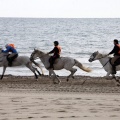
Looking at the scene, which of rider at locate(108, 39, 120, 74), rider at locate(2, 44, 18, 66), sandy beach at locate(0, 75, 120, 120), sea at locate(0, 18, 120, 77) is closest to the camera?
sandy beach at locate(0, 75, 120, 120)

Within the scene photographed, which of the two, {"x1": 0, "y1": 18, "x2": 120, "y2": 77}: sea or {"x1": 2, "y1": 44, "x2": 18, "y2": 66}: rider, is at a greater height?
{"x1": 2, "y1": 44, "x2": 18, "y2": 66}: rider

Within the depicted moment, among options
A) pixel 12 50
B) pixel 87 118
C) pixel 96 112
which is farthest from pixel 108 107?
pixel 12 50

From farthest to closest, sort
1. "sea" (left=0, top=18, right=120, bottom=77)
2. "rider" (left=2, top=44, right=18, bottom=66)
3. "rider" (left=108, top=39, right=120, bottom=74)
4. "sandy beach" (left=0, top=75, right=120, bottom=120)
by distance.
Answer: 1. "sea" (left=0, top=18, right=120, bottom=77)
2. "rider" (left=2, top=44, right=18, bottom=66)
3. "rider" (left=108, top=39, right=120, bottom=74)
4. "sandy beach" (left=0, top=75, right=120, bottom=120)

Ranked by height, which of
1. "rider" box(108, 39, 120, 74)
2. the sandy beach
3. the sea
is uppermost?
"rider" box(108, 39, 120, 74)

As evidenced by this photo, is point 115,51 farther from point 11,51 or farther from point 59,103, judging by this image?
point 59,103

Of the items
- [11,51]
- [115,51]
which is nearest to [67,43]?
[11,51]

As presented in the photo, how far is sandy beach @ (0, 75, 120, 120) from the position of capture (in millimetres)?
12383

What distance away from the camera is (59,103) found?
46.8 ft

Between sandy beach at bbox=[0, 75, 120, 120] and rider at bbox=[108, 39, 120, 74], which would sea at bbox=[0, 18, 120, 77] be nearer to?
rider at bbox=[108, 39, 120, 74]

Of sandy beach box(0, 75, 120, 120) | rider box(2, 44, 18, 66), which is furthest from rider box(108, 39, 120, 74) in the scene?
rider box(2, 44, 18, 66)

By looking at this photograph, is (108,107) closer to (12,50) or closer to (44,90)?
(44,90)

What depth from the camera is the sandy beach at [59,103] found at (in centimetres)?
1238

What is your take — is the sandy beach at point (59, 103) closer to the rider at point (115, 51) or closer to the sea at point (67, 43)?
the rider at point (115, 51)

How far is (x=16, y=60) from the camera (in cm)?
2331
